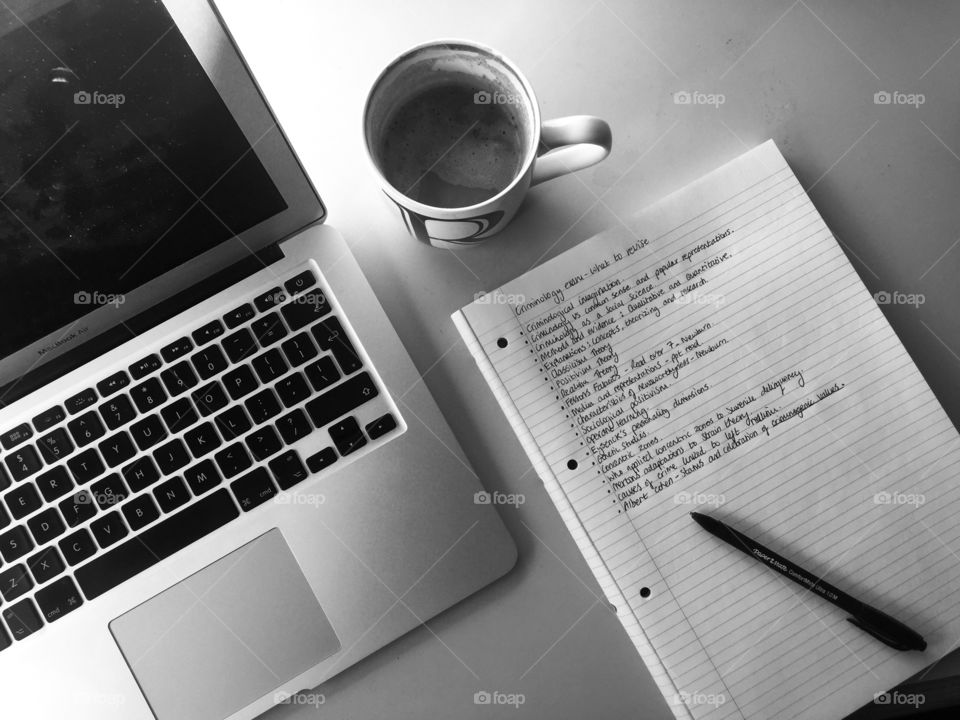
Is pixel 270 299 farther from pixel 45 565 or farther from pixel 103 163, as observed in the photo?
pixel 45 565

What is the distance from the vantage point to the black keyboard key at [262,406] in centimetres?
50

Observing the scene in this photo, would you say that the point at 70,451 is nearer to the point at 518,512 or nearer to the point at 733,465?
the point at 518,512

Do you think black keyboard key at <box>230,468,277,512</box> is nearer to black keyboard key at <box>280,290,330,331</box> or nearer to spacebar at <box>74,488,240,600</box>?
spacebar at <box>74,488,240,600</box>

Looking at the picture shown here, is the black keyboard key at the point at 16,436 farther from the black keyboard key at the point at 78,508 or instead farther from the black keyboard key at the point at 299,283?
the black keyboard key at the point at 299,283

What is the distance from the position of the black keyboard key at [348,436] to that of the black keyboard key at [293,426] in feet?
0.06

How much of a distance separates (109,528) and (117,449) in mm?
57

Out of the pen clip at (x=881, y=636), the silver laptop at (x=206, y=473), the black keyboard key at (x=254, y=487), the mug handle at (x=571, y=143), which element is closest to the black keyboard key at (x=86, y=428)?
the silver laptop at (x=206, y=473)

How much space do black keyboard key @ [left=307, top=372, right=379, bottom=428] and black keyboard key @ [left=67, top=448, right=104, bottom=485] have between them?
0.16 meters

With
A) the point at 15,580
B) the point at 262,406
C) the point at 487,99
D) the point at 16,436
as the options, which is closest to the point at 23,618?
the point at 15,580

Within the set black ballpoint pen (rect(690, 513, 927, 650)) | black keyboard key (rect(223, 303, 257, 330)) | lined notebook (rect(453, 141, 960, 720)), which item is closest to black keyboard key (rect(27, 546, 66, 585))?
black keyboard key (rect(223, 303, 257, 330))

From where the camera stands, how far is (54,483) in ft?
1.65

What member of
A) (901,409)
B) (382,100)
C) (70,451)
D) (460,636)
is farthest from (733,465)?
(70,451)

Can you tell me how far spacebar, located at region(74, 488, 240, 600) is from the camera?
1.65 feet

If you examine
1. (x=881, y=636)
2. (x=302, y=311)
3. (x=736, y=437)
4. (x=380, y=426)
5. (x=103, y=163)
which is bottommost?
(x=881, y=636)
